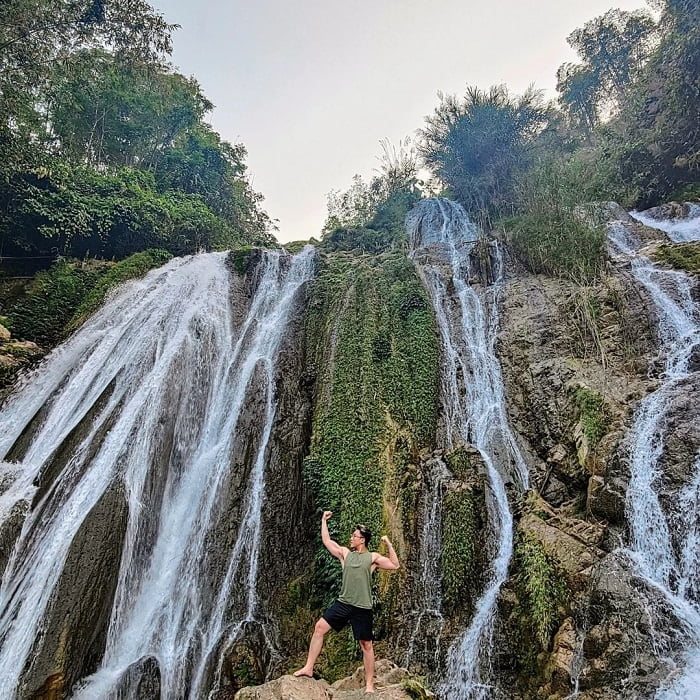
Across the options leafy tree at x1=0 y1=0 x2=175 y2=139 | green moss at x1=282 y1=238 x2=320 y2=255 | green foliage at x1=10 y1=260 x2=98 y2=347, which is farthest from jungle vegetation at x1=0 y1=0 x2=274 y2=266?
green moss at x1=282 y1=238 x2=320 y2=255

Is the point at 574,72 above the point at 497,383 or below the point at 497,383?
above

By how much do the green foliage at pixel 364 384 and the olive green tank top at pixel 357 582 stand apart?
10.3 feet

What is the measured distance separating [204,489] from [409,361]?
5.00 meters

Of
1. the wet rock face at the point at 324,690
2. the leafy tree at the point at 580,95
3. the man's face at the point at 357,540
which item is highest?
the leafy tree at the point at 580,95

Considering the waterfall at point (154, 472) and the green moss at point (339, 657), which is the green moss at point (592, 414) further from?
the waterfall at point (154, 472)

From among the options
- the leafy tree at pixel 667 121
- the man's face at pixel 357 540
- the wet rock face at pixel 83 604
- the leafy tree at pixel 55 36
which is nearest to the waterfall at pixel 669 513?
the man's face at pixel 357 540

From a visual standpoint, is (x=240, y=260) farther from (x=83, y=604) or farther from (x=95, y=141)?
(x=95, y=141)

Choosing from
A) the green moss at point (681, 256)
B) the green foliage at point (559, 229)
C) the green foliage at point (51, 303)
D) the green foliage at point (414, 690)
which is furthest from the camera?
the green foliage at point (51, 303)

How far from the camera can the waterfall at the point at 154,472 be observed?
6.84 meters

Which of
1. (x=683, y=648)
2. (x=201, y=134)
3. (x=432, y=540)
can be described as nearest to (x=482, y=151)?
(x=201, y=134)

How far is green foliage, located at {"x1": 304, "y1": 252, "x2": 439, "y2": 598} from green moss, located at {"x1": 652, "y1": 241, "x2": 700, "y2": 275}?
5.63 metres

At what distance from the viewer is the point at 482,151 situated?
22.4 m

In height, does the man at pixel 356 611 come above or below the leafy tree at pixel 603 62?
below

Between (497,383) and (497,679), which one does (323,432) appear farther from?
(497,679)
